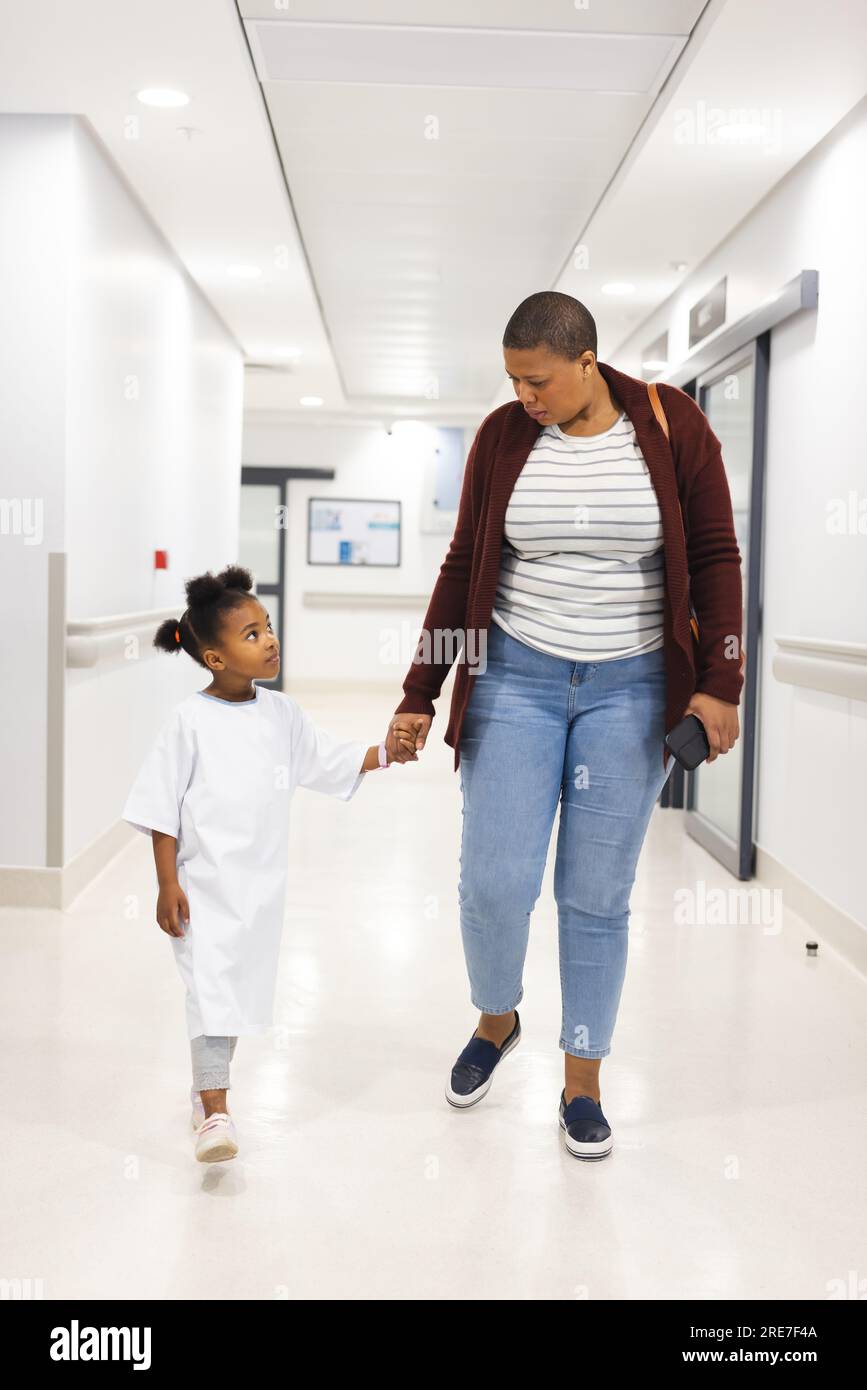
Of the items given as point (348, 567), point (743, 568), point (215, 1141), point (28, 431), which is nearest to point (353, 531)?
point (348, 567)

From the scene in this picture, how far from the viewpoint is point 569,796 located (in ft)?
7.59

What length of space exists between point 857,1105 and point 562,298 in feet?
5.75

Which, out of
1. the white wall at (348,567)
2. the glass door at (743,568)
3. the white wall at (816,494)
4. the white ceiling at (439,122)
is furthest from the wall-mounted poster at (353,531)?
the white wall at (816,494)

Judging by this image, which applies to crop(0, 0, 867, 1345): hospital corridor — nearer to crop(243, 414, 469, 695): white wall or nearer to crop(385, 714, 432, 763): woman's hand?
crop(385, 714, 432, 763): woman's hand

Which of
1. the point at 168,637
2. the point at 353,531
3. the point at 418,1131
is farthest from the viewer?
the point at 353,531

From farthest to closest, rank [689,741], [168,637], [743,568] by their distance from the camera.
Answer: [743,568], [168,637], [689,741]

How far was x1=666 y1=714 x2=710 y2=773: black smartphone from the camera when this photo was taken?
215cm

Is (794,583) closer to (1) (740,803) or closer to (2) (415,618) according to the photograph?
(1) (740,803)

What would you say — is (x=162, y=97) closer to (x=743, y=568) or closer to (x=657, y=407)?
(x=657, y=407)

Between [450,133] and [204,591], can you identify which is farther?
[450,133]

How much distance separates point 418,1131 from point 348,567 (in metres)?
10.3

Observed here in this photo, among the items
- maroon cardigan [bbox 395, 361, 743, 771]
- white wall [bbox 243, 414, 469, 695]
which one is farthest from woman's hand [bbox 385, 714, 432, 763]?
white wall [bbox 243, 414, 469, 695]

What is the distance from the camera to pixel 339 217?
18.3 ft
